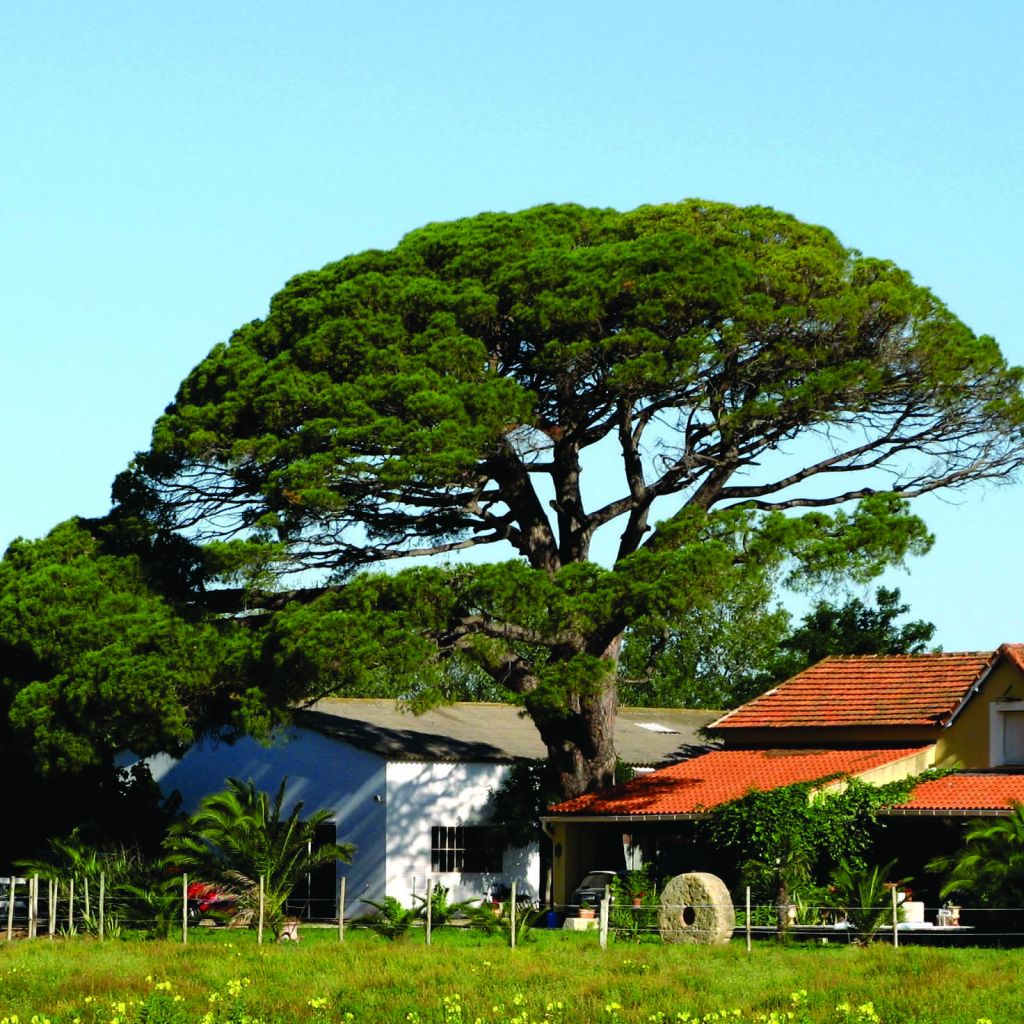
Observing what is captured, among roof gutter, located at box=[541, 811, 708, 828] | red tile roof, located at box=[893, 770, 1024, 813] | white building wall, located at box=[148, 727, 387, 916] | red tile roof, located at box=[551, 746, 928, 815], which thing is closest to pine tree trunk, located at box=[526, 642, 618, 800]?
red tile roof, located at box=[551, 746, 928, 815]

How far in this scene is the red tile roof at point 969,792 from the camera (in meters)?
35.9

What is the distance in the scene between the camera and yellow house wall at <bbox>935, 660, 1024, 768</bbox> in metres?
40.1

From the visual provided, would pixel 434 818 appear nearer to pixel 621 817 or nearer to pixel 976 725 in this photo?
pixel 621 817

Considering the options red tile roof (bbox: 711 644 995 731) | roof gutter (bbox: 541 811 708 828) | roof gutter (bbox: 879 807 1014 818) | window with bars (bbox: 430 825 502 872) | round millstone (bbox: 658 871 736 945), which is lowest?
round millstone (bbox: 658 871 736 945)

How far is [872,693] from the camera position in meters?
42.9

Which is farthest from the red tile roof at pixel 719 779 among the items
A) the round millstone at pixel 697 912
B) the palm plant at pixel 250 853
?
the palm plant at pixel 250 853

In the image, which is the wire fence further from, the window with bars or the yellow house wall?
the yellow house wall

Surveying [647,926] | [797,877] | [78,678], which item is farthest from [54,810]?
[797,877]

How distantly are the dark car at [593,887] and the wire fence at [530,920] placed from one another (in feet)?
0.60

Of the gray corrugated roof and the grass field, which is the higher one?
the gray corrugated roof

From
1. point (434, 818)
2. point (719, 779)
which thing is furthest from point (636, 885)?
point (434, 818)

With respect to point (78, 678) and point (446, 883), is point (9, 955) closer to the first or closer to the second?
point (78, 678)

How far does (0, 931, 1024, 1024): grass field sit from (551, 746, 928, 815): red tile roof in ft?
23.4

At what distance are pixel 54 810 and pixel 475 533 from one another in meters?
11.1
